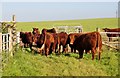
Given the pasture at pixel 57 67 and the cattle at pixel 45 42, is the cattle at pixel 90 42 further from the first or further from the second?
the cattle at pixel 45 42

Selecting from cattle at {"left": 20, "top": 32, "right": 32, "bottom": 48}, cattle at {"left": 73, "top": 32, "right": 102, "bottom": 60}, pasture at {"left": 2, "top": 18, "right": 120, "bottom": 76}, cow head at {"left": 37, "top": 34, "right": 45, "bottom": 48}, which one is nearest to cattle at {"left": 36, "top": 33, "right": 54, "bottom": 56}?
cow head at {"left": 37, "top": 34, "right": 45, "bottom": 48}

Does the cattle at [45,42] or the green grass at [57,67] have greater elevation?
the cattle at [45,42]

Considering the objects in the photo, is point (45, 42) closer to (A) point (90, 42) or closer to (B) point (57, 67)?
(A) point (90, 42)

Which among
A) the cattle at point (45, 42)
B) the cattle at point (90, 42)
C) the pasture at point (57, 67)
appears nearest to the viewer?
the pasture at point (57, 67)

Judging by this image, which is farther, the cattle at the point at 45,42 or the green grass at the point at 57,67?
the cattle at the point at 45,42

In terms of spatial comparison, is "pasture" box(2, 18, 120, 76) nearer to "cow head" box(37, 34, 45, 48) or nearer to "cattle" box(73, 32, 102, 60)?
"cattle" box(73, 32, 102, 60)

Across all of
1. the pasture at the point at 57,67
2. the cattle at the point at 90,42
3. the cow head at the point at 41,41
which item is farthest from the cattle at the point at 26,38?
the pasture at the point at 57,67

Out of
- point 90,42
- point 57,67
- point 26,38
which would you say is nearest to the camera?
point 57,67

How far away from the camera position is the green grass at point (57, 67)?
1035cm

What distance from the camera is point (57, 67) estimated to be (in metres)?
11.5

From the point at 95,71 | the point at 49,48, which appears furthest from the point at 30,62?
the point at 49,48

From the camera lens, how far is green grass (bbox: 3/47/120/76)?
10.4 metres

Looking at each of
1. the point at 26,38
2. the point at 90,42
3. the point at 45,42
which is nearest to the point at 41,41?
the point at 45,42

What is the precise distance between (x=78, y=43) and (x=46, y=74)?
5.15m
